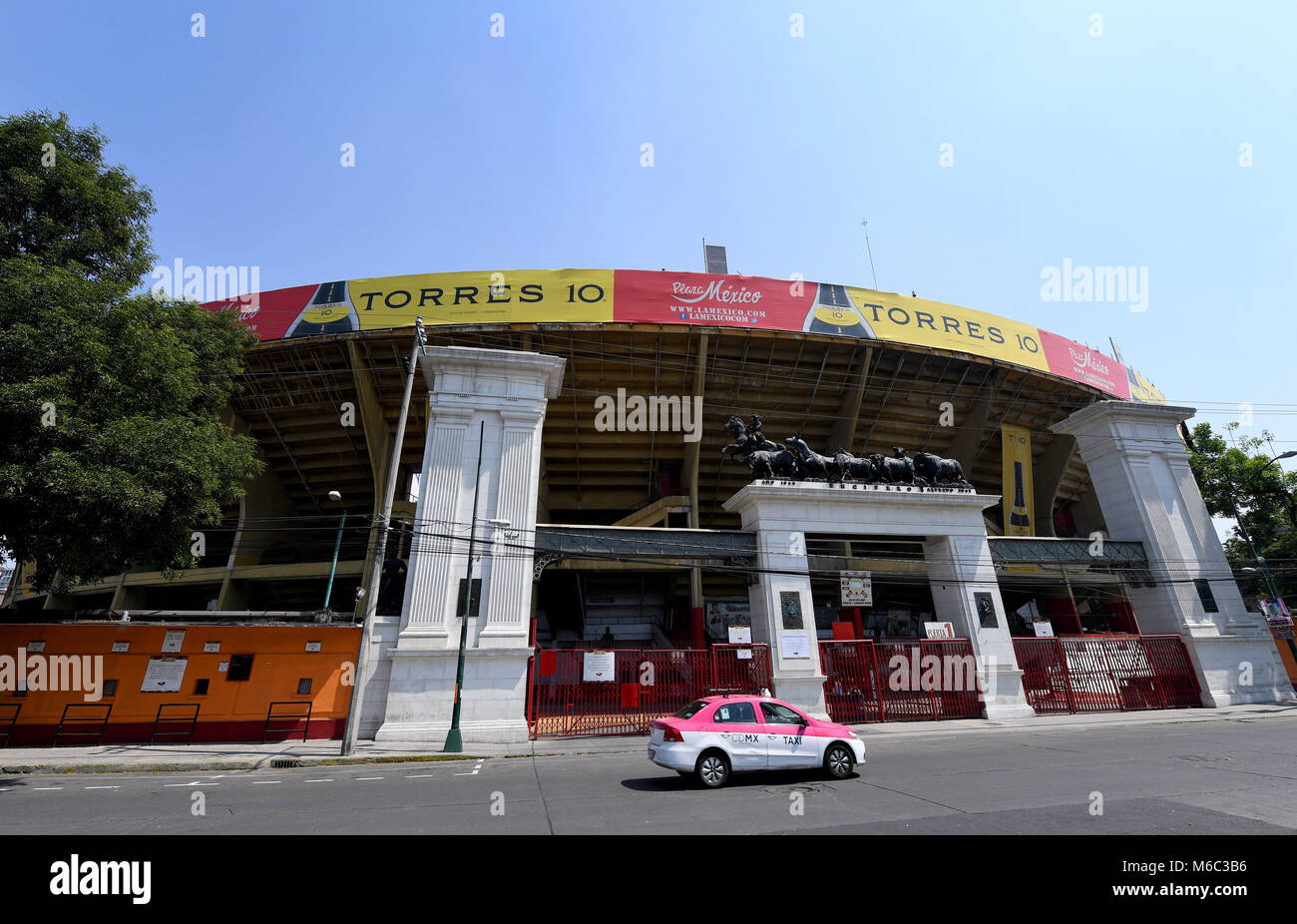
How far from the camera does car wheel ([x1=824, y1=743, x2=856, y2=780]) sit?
941 centimetres

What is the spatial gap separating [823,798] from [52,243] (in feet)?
65.9

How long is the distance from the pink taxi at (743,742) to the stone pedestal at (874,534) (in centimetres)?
744

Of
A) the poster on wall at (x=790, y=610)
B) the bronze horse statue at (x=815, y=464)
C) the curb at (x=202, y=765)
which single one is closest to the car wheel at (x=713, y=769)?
the curb at (x=202, y=765)

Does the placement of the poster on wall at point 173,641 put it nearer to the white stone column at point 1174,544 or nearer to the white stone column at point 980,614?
the white stone column at point 980,614

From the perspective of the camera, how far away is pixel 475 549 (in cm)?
1658

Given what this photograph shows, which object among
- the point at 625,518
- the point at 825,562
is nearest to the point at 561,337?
the point at 625,518

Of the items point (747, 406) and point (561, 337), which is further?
point (747, 406)

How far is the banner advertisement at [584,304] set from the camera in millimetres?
22469

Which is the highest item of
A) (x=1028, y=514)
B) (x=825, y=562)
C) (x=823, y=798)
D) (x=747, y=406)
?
(x=747, y=406)

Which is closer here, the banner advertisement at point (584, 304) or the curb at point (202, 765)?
the curb at point (202, 765)

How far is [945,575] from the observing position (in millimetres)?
19625

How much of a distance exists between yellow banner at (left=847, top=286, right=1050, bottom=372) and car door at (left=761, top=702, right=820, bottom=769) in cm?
1855

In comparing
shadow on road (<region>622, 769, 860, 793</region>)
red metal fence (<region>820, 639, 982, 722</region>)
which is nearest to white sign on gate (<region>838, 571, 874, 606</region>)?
red metal fence (<region>820, 639, 982, 722</region>)
